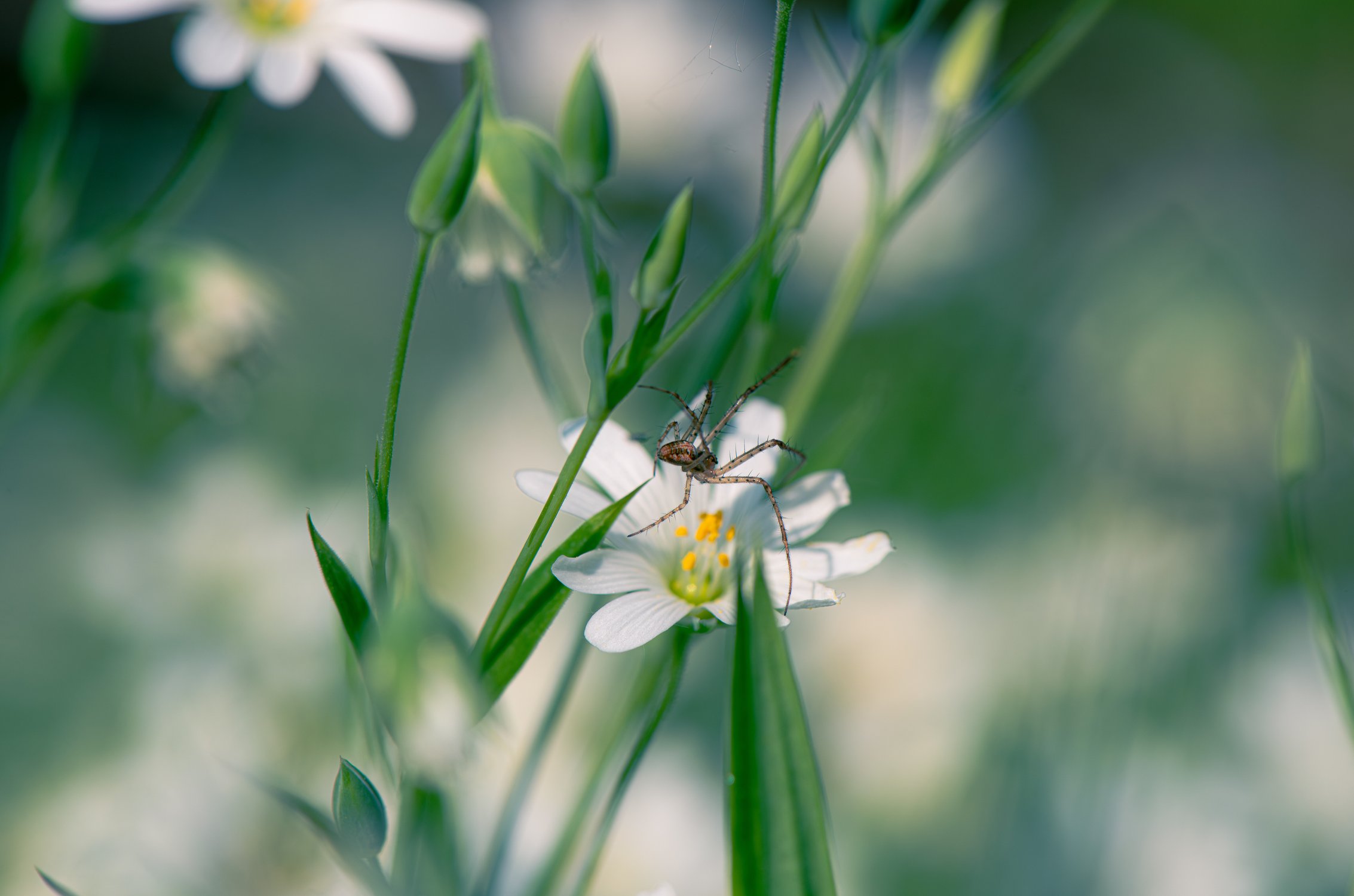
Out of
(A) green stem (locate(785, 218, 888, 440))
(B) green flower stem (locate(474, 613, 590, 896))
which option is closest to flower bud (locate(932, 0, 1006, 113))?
(A) green stem (locate(785, 218, 888, 440))

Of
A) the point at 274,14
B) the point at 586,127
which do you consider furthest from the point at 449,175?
the point at 274,14

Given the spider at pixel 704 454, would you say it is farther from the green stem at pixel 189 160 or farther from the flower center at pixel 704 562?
the green stem at pixel 189 160

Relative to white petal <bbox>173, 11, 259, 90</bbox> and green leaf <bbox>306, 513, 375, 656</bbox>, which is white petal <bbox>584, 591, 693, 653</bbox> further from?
white petal <bbox>173, 11, 259, 90</bbox>

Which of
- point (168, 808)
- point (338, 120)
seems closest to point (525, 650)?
point (168, 808)

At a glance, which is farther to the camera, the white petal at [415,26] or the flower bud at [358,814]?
the white petal at [415,26]

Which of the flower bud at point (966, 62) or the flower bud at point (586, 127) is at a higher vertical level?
the flower bud at point (966, 62)

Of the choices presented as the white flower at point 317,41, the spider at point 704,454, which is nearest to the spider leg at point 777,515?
the spider at point 704,454

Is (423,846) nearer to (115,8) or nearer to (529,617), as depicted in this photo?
(529,617)

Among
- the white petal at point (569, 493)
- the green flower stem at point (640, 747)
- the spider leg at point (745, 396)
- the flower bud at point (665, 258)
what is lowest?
the green flower stem at point (640, 747)
